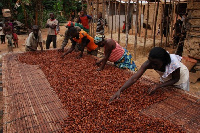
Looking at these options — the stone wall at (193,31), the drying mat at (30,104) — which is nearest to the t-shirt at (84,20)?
the stone wall at (193,31)

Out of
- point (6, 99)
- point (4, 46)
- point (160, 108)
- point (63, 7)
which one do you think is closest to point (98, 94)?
point (160, 108)

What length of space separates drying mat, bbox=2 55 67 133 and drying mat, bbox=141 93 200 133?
3.43 feet

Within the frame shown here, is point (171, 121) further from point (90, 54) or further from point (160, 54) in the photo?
point (90, 54)

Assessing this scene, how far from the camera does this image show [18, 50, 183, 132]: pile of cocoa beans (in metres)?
1.83

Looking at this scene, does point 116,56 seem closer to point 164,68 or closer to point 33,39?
point 164,68

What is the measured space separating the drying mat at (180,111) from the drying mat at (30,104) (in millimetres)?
1044

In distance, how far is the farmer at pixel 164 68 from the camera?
7.20 ft

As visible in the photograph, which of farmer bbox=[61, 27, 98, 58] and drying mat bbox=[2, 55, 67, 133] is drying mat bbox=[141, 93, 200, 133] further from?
farmer bbox=[61, 27, 98, 58]

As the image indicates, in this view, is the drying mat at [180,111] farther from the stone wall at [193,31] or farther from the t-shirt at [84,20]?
the t-shirt at [84,20]

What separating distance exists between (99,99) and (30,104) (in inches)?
34.3

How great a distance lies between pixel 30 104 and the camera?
7.52 feet

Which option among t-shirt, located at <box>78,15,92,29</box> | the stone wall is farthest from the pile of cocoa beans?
t-shirt, located at <box>78,15,92,29</box>

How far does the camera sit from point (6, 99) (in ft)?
7.82

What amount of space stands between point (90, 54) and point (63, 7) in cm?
1491
